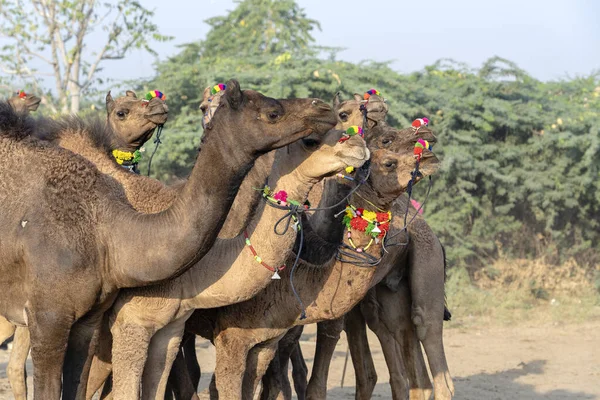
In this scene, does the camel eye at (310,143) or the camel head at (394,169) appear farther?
the camel head at (394,169)

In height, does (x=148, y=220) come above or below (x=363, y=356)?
above

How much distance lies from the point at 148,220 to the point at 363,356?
128 inches

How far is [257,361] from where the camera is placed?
20.4 ft

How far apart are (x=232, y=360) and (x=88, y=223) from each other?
4.39 feet

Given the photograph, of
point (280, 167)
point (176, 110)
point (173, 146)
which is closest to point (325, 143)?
point (280, 167)

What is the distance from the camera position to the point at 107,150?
6.21m

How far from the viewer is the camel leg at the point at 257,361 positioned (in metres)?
6.20

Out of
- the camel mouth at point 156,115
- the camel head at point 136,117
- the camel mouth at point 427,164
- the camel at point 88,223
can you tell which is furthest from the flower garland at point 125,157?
the camel mouth at point 427,164

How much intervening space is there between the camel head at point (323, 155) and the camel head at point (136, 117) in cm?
214

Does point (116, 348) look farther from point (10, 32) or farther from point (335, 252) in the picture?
point (10, 32)

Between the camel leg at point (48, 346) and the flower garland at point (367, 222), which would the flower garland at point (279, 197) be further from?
the camel leg at point (48, 346)

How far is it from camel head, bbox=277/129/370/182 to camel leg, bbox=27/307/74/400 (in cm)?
149

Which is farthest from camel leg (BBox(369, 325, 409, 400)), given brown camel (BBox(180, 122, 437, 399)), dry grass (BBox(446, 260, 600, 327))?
dry grass (BBox(446, 260, 600, 327))

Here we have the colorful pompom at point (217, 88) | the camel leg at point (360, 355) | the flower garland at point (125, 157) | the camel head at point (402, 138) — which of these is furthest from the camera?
the camel leg at point (360, 355)
